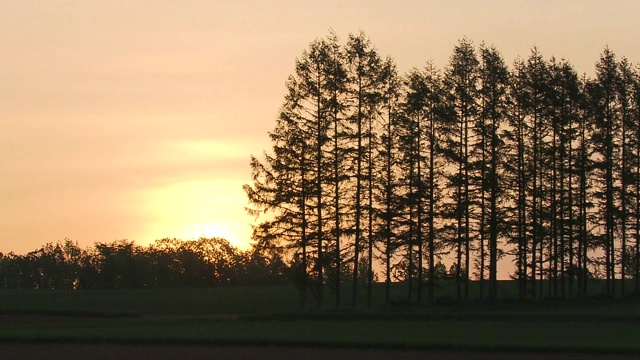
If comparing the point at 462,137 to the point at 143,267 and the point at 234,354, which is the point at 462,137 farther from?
the point at 143,267

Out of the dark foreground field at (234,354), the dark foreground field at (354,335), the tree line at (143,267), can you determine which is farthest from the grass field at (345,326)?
the tree line at (143,267)

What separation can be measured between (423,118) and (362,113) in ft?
24.6

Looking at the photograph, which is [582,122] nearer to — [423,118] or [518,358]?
[423,118]

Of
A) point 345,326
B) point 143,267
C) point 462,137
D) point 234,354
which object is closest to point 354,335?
point 345,326

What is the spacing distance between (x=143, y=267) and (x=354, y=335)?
120 m

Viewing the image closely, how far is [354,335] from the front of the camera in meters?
40.4

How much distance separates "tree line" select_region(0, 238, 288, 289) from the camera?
15388cm

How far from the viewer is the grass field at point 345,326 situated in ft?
120

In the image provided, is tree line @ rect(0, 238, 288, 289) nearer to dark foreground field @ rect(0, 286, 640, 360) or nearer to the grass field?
the grass field

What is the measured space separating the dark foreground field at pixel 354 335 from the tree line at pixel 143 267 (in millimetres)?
87541

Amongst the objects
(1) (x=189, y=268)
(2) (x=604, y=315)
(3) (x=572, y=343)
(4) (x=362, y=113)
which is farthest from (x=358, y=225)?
(1) (x=189, y=268)

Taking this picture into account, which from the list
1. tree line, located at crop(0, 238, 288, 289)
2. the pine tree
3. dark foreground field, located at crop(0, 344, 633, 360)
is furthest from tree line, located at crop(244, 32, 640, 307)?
tree line, located at crop(0, 238, 288, 289)

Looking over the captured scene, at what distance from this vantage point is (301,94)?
65.3 m

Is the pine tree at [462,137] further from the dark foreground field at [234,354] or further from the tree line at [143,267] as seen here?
the tree line at [143,267]
